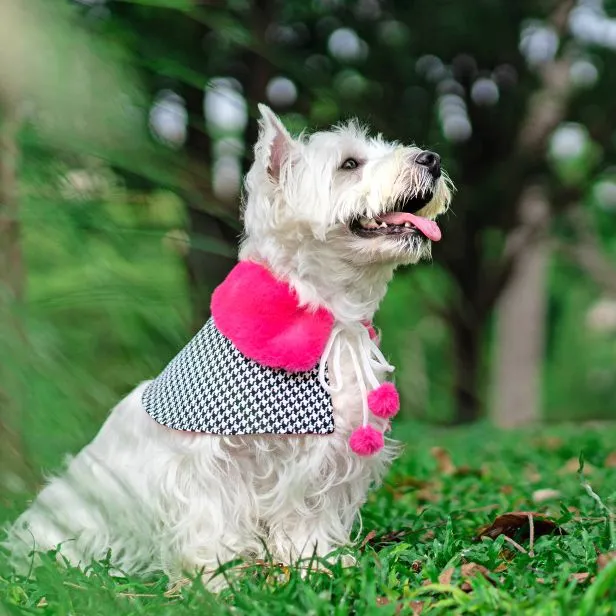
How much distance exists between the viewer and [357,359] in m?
2.79

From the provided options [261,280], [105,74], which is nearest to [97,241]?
[105,74]

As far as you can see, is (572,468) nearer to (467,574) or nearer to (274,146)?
(467,574)

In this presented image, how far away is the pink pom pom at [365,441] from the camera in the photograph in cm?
269

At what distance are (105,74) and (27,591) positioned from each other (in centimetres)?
196

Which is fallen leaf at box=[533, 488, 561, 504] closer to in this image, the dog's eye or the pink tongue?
the pink tongue

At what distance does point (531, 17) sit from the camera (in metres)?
8.70

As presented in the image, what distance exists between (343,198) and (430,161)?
285 mm

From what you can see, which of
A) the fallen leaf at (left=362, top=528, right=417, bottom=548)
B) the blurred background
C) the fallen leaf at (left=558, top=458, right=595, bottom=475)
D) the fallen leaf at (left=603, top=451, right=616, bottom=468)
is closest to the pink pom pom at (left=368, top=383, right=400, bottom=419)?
the fallen leaf at (left=362, top=528, right=417, bottom=548)

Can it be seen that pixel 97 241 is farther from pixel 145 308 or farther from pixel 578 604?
pixel 578 604

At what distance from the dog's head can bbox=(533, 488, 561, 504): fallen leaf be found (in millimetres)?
1449

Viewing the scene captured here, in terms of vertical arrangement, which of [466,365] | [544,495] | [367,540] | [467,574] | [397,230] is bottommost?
[466,365]

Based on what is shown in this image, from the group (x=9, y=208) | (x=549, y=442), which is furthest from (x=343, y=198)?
(x=549, y=442)

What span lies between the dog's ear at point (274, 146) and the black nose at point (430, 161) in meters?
0.39

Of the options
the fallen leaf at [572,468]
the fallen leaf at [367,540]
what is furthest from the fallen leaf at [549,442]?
the fallen leaf at [367,540]
